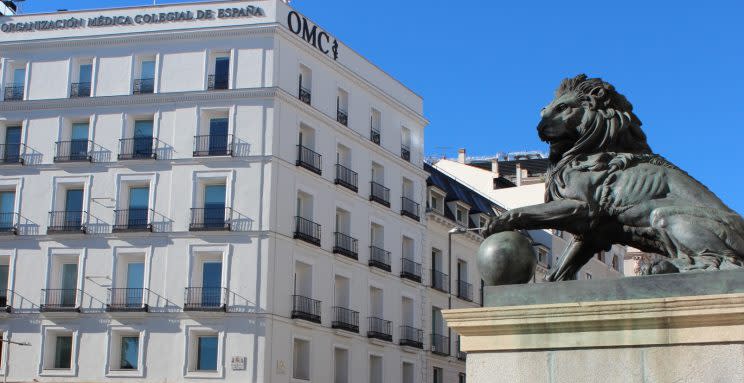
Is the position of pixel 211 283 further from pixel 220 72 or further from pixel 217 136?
pixel 220 72

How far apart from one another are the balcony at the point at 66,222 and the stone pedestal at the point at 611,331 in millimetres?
44413

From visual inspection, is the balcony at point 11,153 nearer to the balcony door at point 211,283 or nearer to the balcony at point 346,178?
the balcony door at point 211,283

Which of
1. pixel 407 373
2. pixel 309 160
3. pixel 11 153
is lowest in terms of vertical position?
pixel 407 373

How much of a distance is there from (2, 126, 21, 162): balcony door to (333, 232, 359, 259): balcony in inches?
619

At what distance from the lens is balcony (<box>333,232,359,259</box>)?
53719 millimetres

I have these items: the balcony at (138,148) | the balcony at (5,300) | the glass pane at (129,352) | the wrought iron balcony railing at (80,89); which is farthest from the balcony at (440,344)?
the wrought iron balcony railing at (80,89)

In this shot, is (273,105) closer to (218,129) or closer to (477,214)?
(218,129)

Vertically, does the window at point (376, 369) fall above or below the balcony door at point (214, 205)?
below

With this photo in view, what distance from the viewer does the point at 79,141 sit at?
5238 cm

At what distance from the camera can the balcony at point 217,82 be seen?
169 ft

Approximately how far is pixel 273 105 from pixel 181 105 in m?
→ 4.41

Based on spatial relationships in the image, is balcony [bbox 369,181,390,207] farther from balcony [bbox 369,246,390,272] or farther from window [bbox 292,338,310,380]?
window [bbox 292,338,310,380]

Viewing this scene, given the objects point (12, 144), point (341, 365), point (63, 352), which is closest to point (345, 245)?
point (341, 365)

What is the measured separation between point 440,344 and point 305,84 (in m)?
17.8
